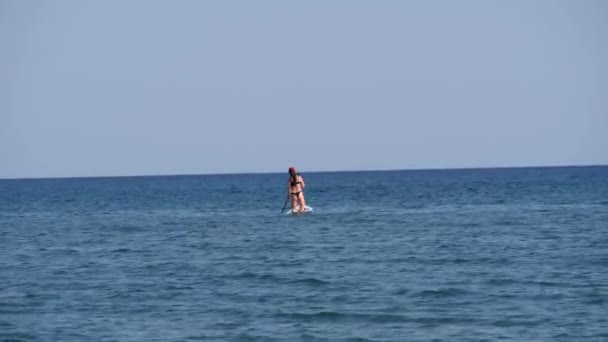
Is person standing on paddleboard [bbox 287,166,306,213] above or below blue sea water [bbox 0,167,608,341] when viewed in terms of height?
above

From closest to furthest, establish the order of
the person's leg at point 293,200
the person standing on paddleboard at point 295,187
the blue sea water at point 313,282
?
1. the blue sea water at point 313,282
2. the person standing on paddleboard at point 295,187
3. the person's leg at point 293,200

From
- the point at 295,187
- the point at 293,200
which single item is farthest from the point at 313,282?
the point at 293,200

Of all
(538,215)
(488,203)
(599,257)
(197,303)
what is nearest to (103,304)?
(197,303)

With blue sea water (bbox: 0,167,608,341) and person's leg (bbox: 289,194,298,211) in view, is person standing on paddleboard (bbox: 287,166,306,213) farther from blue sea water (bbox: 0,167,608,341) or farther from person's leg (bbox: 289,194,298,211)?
blue sea water (bbox: 0,167,608,341)

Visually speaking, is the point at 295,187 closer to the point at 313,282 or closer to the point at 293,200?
the point at 293,200

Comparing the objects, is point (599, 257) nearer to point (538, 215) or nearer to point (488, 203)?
point (538, 215)

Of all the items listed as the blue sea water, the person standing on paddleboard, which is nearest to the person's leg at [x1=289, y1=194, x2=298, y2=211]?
the person standing on paddleboard

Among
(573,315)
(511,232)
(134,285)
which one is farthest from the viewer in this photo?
(511,232)

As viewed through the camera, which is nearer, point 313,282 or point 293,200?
point 313,282

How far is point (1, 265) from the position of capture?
26.1 m

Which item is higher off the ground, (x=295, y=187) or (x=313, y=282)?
(x=295, y=187)

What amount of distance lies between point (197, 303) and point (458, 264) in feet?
23.8

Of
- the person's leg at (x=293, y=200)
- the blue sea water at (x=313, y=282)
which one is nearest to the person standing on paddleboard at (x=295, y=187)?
the person's leg at (x=293, y=200)

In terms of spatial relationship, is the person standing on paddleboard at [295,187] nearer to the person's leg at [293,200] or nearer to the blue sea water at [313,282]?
the person's leg at [293,200]
